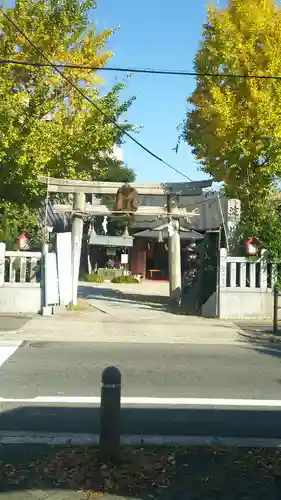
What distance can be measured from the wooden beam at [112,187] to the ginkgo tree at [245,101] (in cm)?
110

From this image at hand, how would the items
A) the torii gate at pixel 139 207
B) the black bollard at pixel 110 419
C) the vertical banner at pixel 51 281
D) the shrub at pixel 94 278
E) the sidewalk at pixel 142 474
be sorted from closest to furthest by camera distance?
the sidewalk at pixel 142 474 < the black bollard at pixel 110 419 < the vertical banner at pixel 51 281 < the torii gate at pixel 139 207 < the shrub at pixel 94 278

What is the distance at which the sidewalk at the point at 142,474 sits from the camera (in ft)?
13.6

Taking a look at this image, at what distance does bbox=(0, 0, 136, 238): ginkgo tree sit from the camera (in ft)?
53.8

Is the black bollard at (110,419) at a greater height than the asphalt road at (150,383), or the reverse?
the black bollard at (110,419)

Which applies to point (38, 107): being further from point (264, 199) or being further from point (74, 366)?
point (74, 366)

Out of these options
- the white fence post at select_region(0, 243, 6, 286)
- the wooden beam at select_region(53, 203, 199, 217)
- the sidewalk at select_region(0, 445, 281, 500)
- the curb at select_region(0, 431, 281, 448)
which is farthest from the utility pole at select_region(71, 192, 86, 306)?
the sidewalk at select_region(0, 445, 281, 500)

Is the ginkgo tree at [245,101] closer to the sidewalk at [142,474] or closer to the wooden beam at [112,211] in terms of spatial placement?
the wooden beam at [112,211]

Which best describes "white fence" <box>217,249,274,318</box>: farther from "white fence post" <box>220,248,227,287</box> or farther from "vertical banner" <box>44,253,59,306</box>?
"vertical banner" <box>44,253,59,306</box>

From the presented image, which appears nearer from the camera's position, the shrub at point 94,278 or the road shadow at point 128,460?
the road shadow at point 128,460

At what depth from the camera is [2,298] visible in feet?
51.0

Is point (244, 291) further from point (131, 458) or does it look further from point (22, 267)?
point (131, 458)

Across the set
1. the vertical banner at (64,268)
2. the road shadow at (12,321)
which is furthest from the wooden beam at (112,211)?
the road shadow at (12,321)

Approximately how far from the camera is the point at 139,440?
5.34 metres

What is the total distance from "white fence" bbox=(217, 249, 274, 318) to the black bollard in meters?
10.7
